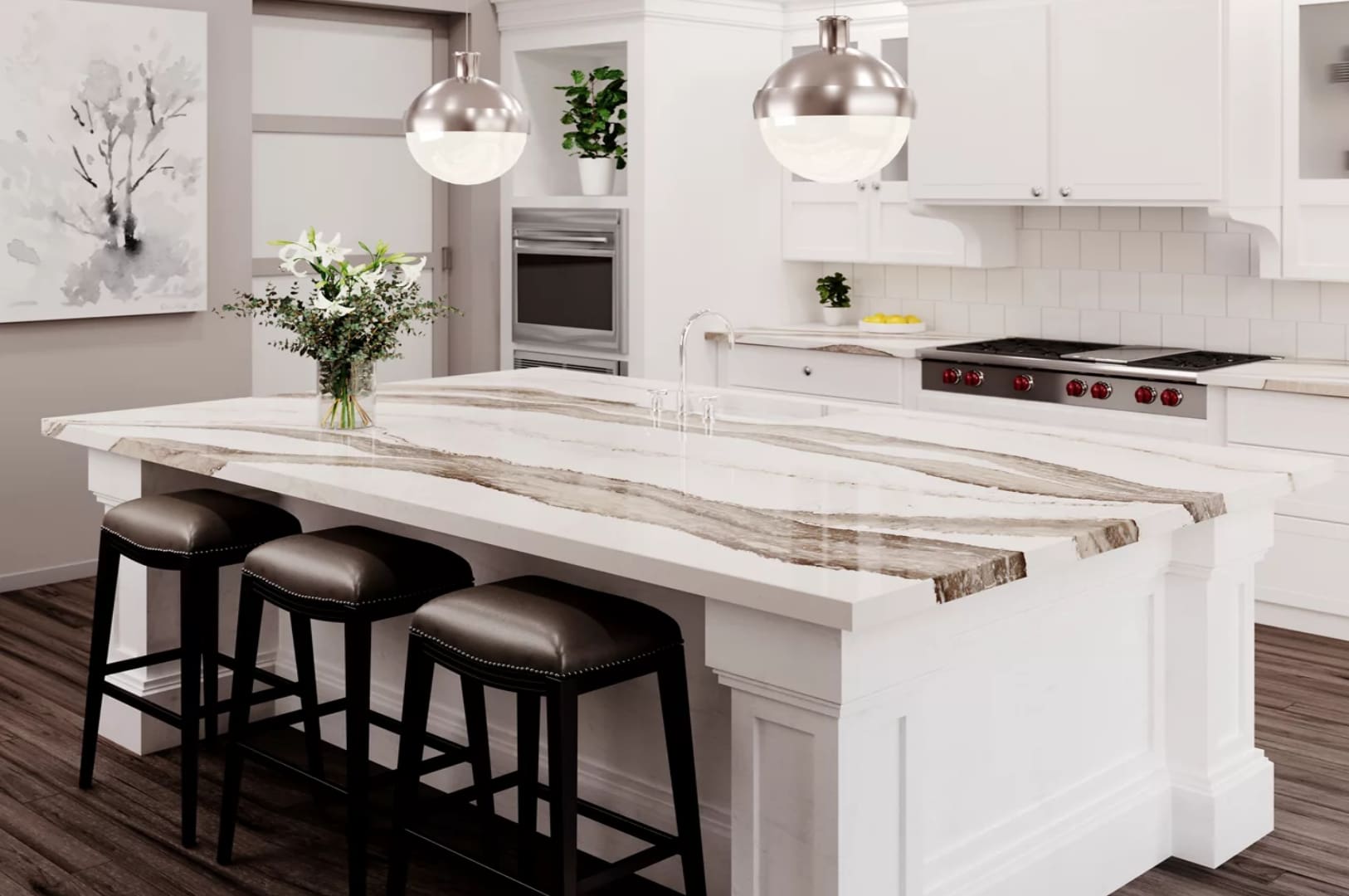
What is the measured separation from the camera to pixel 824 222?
655 centimetres

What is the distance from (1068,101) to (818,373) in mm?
1464

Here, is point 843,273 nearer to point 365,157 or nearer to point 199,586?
point 365,157

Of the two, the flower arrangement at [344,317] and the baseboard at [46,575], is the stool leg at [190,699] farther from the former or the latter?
the baseboard at [46,575]

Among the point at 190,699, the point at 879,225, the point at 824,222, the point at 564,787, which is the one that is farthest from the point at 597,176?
the point at 564,787

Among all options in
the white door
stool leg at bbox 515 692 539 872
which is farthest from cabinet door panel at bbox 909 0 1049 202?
stool leg at bbox 515 692 539 872

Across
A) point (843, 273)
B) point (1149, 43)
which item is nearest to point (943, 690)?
point (1149, 43)

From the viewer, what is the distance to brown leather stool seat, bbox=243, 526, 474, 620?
119 inches

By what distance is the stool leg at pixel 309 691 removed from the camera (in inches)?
138

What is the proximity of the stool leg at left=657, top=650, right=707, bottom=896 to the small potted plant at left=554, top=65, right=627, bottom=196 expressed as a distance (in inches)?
162

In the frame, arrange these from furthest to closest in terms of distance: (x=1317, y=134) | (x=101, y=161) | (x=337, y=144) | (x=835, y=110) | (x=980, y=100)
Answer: (x=337, y=144) < (x=980, y=100) < (x=101, y=161) < (x=1317, y=134) < (x=835, y=110)

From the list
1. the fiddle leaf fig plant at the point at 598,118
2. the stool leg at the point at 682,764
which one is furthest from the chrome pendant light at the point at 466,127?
the fiddle leaf fig plant at the point at 598,118

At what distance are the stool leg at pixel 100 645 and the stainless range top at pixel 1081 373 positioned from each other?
3195 mm

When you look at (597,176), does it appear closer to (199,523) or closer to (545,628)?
(199,523)

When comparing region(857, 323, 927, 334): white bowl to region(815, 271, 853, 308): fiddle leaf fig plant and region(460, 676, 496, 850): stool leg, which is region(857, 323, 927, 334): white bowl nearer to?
region(815, 271, 853, 308): fiddle leaf fig plant
